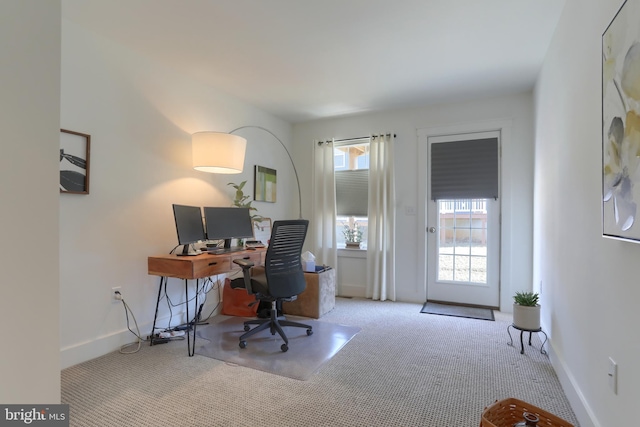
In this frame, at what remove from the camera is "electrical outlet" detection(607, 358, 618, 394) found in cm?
132

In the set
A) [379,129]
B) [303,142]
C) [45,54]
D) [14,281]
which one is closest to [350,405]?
[14,281]

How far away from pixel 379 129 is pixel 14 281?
3987 millimetres

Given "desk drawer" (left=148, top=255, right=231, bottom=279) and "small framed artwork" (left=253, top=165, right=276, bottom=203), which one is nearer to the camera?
"desk drawer" (left=148, top=255, right=231, bottom=279)

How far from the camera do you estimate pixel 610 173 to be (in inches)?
51.5

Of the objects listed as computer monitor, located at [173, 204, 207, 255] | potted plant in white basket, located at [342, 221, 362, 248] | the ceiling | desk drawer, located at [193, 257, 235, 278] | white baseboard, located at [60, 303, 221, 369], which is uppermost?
the ceiling

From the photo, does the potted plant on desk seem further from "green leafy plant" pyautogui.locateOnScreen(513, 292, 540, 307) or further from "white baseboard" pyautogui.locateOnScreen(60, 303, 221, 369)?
"green leafy plant" pyautogui.locateOnScreen(513, 292, 540, 307)

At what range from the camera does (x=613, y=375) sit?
4.39 ft

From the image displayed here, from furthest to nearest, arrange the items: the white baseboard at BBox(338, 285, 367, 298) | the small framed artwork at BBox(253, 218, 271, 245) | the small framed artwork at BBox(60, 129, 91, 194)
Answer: the white baseboard at BBox(338, 285, 367, 298) → the small framed artwork at BBox(253, 218, 271, 245) → the small framed artwork at BBox(60, 129, 91, 194)

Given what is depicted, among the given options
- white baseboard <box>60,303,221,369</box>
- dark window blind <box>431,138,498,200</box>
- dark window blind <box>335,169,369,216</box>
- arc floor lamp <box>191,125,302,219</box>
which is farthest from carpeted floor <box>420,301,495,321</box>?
white baseboard <box>60,303,221,369</box>

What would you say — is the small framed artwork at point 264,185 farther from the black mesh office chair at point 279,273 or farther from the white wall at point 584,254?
the white wall at point 584,254

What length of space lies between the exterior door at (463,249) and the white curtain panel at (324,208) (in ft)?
4.13

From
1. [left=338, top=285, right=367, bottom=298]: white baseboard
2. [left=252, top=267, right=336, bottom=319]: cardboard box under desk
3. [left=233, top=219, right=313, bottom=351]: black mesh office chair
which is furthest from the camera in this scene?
[left=338, top=285, right=367, bottom=298]: white baseboard

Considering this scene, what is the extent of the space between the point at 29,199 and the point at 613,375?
7.67 feet

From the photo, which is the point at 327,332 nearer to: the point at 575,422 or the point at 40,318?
the point at 575,422
